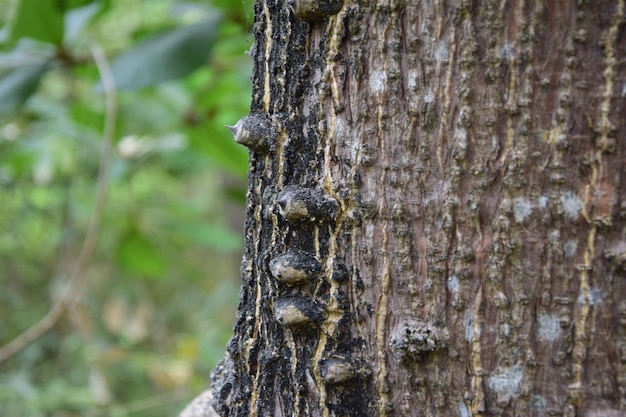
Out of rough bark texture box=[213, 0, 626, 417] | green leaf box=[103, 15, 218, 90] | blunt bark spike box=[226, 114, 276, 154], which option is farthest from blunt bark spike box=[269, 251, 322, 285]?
green leaf box=[103, 15, 218, 90]

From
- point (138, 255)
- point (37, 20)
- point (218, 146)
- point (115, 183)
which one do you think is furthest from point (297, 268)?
point (115, 183)

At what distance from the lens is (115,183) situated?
250cm

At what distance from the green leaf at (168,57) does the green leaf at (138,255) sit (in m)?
0.93

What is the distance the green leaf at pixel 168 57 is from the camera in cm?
148

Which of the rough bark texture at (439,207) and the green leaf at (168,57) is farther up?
the green leaf at (168,57)

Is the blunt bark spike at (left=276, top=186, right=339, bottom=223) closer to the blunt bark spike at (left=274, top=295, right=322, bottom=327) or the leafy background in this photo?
the blunt bark spike at (left=274, top=295, right=322, bottom=327)

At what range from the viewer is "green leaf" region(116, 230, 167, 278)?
7.63ft

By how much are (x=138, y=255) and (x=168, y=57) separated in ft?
3.42

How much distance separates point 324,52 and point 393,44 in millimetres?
71

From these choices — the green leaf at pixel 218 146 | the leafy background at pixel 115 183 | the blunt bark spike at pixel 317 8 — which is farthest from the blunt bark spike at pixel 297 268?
the green leaf at pixel 218 146

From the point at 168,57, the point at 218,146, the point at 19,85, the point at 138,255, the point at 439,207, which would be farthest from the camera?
the point at 138,255

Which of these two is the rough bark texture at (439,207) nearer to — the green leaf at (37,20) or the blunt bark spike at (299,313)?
the blunt bark spike at (299,313)

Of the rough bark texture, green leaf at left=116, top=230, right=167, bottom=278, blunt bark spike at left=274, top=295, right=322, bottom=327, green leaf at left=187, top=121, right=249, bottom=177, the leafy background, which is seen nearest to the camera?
the rough bark texture

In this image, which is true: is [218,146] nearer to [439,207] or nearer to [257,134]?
[257,134]
